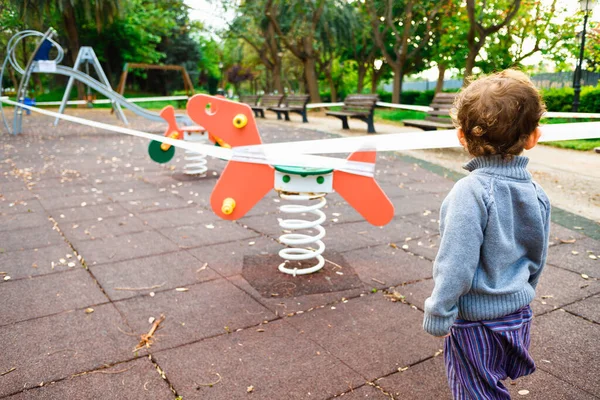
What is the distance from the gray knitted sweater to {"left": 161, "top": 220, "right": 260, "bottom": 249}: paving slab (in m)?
3.12

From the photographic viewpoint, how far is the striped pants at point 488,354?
165cm

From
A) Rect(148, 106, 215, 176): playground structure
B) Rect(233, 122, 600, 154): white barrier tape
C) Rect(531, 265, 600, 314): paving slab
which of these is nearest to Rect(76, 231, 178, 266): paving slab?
Rect(233, 122, 600, 154): white barrier tape

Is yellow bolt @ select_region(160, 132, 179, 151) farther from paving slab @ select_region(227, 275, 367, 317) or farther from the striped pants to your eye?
the striped pants

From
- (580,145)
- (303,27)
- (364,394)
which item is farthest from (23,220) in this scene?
(303,27)

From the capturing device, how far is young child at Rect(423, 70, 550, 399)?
1.52 m

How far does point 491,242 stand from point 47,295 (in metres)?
2.85

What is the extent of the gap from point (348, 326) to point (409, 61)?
→ 28.6 metres

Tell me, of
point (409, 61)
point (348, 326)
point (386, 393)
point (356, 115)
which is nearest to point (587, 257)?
point (348, 326)

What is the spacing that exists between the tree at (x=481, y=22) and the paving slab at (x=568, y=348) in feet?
33.7

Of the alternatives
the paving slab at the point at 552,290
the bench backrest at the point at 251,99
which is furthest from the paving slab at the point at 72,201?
the bench backrest at the point at 251,99

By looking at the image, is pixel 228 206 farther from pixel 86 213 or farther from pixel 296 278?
pixel 86 213

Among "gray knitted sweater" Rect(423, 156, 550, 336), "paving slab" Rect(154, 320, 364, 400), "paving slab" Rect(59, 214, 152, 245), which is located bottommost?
"paving slab" Rect(154, 320, 364, 400)

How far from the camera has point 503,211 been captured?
5.16 feet

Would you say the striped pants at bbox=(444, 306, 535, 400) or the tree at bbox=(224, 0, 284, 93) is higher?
the tree at bbox=(224, 0, 284, 93)
